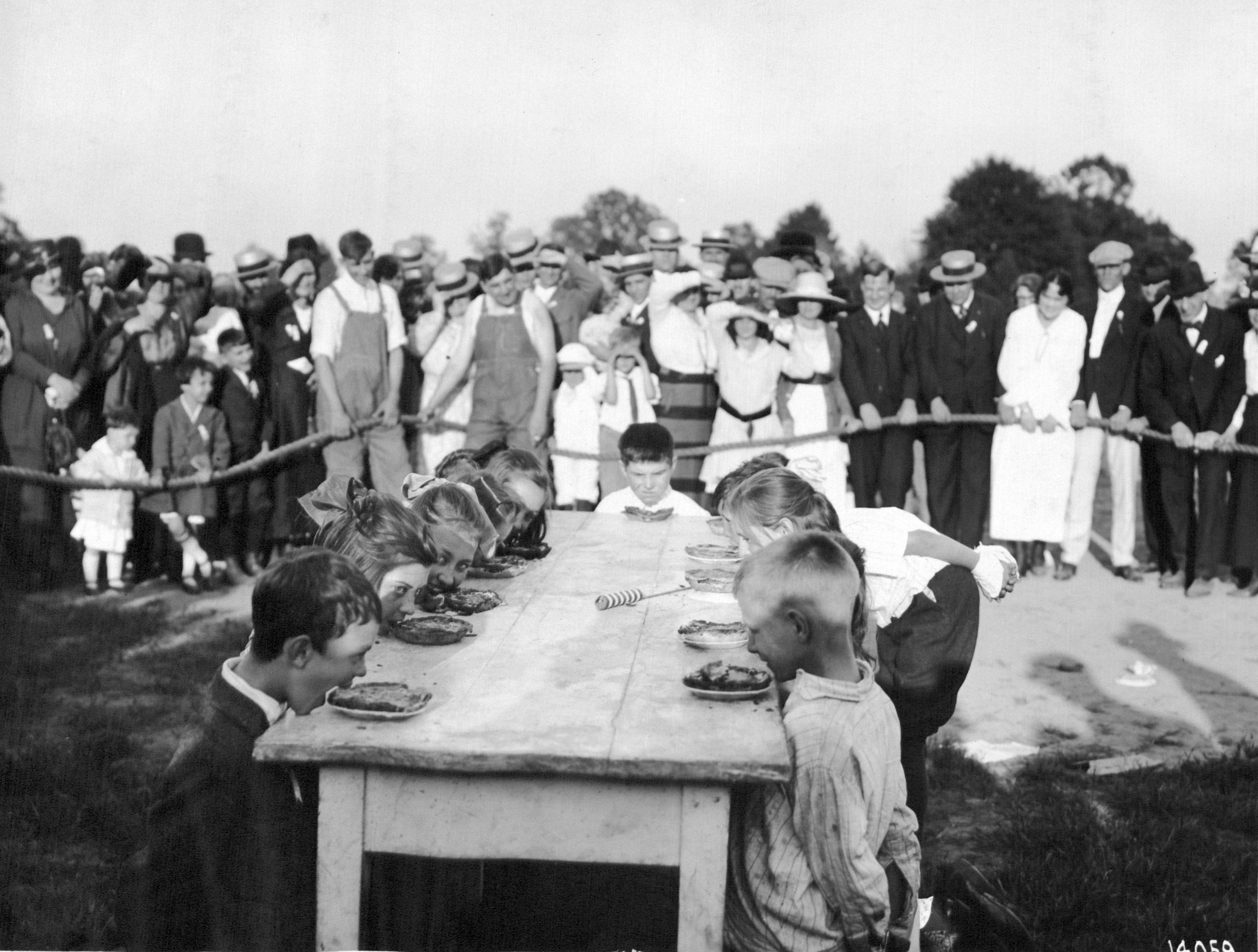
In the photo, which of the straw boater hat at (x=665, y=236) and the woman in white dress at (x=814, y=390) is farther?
the straw boater hat at (x=665, y=236)

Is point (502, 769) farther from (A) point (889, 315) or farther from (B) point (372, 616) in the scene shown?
(A) point (889, 315)

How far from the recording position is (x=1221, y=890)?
4.01 m

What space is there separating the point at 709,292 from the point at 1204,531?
142 inches

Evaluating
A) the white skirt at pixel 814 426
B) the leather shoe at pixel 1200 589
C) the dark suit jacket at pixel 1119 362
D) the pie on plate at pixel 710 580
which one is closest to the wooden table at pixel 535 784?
the pie on plate at pixel 710 580

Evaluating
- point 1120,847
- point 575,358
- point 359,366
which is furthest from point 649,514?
point 359,366

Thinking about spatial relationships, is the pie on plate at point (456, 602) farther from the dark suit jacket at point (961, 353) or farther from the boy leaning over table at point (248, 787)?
the dark suit jacket at point (961, 353)

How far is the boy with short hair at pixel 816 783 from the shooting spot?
8.79 feet

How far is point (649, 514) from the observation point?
226 inches

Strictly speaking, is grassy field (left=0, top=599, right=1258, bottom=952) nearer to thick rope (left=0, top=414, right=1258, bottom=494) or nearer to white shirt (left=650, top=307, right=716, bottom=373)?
thick rope (left=0, top=414, right=1258, bottom=494)

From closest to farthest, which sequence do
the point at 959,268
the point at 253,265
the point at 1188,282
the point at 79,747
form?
1. the point at 79,747
2. the point at 1188,282
3. the point at 959,268
4. the point at 253,265

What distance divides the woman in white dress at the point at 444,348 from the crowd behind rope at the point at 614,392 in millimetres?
16

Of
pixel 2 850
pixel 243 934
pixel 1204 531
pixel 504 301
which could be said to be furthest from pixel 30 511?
pixel 1204 531

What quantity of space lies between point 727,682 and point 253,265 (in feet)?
23.7

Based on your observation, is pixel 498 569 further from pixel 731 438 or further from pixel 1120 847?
pixel 731 438
